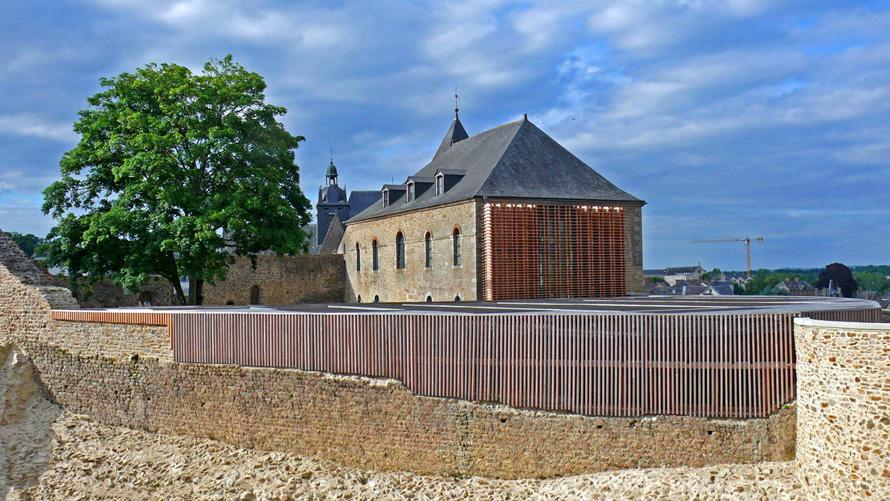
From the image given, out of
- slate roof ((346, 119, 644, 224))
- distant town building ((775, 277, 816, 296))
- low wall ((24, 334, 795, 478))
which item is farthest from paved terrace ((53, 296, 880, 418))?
distant town building ((775, 277, 816, 296))

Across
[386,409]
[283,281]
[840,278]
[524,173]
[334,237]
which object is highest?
[524,173]

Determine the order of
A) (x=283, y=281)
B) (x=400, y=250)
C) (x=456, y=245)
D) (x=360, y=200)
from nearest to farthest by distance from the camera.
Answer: (x=456, y=245) < (x=400, y=250) < (x=283, y=281) < (x=360, y=200)

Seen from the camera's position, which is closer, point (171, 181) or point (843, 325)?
point (843, 325)

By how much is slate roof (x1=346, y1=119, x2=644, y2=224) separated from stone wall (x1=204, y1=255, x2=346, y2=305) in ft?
Result: 35.1

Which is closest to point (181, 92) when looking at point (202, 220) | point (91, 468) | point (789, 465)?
point (202, 220)

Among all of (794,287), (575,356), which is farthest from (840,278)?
(575,356)

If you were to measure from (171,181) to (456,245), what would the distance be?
35.4 ft

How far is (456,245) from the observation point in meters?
29.5

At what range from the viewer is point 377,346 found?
50.9ft

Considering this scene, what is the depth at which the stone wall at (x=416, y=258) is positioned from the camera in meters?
28.7

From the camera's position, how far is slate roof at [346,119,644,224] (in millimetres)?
28453

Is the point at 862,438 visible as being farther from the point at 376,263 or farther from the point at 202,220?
the point at 376,263

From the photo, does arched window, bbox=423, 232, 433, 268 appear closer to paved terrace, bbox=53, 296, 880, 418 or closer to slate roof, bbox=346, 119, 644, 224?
slate roof, bbox=346, 119, 644, 224

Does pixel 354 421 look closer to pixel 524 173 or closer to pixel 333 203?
pixel 524 173
